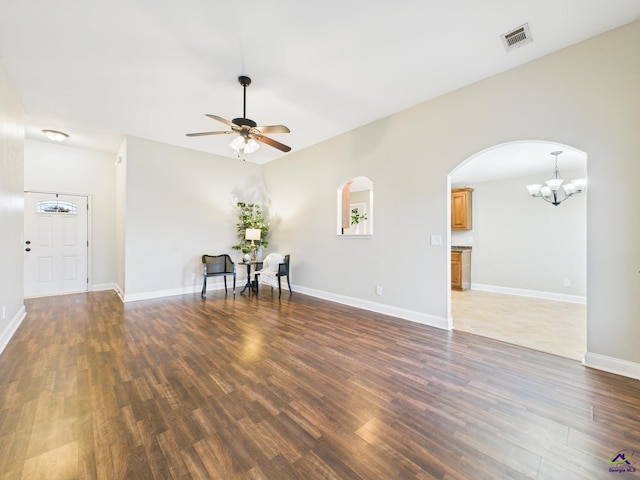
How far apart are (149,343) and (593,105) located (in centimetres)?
507

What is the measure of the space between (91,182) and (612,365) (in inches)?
336

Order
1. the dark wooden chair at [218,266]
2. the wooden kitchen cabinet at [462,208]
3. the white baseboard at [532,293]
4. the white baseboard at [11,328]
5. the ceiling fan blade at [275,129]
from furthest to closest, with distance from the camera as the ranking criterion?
the wooden kitchen cabinet at [462,208] → the dark wooden chair at [218,266] → the white baseboard at [532,293] → the ceiling fan blade at [275,129] → the white baseboard at [11,328]

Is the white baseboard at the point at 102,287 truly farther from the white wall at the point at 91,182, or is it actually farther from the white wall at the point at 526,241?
the white wall at the point at 526,241

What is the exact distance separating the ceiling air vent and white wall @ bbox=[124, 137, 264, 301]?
530 centimetres

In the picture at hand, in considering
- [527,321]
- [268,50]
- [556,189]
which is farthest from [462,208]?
[268,50]

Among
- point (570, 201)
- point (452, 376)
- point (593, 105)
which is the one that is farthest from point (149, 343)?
point (570, 201)

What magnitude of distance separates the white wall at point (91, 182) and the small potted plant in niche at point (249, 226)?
274 centimetres

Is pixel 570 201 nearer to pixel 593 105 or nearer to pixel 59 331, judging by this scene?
pixel 593 105

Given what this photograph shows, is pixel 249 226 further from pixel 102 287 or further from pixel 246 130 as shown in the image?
pixel 102 287

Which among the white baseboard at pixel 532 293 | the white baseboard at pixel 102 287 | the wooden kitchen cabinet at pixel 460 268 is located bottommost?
the white baseboard at pixel 532 293

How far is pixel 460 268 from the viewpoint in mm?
6141

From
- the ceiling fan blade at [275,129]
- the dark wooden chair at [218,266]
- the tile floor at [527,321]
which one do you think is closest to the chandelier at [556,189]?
the tile floor at [527,321]

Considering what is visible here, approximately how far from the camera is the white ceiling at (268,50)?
220 cm

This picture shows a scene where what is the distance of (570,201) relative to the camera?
524 cm
